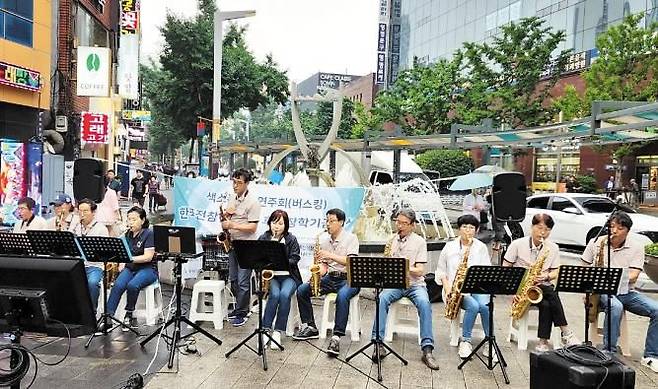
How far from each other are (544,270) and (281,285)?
2.96 meters

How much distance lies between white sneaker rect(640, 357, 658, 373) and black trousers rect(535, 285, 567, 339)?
887 mm

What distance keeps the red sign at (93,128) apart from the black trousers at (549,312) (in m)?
22.3

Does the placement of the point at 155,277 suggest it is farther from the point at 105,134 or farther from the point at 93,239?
the point at 105,134

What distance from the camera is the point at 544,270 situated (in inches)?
287

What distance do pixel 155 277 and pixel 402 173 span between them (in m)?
22.9

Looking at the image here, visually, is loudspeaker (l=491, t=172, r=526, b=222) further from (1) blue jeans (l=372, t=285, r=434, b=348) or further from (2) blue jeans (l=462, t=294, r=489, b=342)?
(1) blue jeans (l=372, t=285, r=434, b=348)

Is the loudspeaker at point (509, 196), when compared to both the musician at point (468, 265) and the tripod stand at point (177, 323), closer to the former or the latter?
the musician at point (468, 265)

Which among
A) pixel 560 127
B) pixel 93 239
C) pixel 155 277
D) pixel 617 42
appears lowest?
pixel 155 277

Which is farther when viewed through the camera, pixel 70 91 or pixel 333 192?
pixel 70 91

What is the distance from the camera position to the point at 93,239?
701cm

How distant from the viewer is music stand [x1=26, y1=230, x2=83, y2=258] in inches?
278

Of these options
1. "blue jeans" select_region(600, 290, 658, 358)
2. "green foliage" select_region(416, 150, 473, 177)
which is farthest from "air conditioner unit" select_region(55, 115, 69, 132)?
"blue jeans" select_region(600, 290, 658, 358)

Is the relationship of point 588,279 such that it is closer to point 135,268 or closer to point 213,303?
point 213,303

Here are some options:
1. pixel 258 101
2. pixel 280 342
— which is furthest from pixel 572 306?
pixel 258 101
